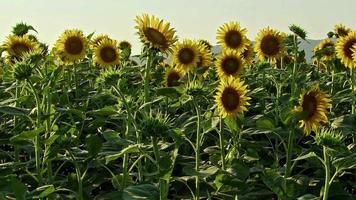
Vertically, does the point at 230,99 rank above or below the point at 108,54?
below

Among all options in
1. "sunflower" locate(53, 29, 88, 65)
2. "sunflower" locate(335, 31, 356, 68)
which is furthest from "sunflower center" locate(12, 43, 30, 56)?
"sunflower" locate(335, 31, 356, 68)

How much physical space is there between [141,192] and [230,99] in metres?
1.25

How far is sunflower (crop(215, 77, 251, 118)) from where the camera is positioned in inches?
175

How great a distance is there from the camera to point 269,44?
24.7 feet

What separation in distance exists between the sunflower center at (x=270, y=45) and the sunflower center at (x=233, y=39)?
18.7 inches

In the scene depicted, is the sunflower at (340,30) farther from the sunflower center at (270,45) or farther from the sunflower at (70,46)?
the sunflower at (70,46)

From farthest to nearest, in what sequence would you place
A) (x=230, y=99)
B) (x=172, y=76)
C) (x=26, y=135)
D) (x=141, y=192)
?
(x=172, y=76), (x=230, y=99), (x=26, y=135), (x=141, y=192)

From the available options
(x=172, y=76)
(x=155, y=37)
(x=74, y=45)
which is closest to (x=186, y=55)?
(x=172, y=76)

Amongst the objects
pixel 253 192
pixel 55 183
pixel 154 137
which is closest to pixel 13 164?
pixel 55 183

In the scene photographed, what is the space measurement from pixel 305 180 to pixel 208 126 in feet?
2.53

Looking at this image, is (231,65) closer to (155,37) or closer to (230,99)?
(155,37)

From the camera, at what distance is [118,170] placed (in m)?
4.99

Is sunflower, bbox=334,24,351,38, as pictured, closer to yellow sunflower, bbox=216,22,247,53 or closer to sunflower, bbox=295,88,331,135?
yellow sunflower, bbox=216,22,247,53

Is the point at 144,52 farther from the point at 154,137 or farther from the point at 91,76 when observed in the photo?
the point at 91,76
